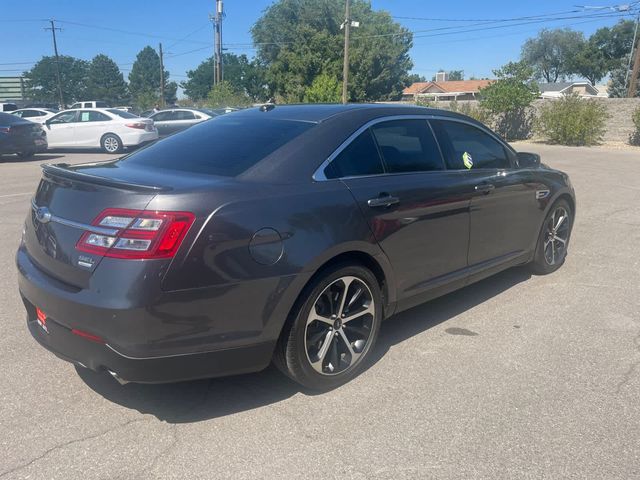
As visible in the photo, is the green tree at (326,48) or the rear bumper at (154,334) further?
the green tree at (326,48)

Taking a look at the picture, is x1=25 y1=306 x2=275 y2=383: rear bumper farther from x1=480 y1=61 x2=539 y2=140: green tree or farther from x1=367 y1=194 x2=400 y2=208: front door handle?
x1=480 y1=61 x2=539 y2=140: green tree

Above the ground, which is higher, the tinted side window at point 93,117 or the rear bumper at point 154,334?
the tinted side window at point 93,117

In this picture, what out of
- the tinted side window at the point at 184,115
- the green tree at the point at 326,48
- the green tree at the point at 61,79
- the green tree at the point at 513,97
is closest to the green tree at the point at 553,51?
the green tree at the point at 326,48

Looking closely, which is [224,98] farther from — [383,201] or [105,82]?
[105,82]

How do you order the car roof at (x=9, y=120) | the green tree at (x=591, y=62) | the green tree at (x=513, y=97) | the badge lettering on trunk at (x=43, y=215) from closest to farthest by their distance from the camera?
the badge lettering on trunk at (x=43, y=215) → the car roof at (x=9, y=120) → the green tree at (x=513, y=97) → the green tree at (x=591, y=62)

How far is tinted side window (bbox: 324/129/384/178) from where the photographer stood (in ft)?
11.1

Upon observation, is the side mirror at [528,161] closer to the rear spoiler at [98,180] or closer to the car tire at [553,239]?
the car tire at [553,239]

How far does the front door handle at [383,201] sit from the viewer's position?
339cm

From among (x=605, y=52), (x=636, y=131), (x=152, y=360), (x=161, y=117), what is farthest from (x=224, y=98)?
(x=605, y=52)

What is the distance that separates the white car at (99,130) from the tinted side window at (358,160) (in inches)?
622

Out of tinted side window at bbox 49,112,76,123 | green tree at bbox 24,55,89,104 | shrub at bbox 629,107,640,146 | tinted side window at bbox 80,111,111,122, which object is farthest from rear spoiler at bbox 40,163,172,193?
green tree at bbox 24,55,89,104

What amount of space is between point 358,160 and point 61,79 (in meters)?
119

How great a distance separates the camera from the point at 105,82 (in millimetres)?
117875

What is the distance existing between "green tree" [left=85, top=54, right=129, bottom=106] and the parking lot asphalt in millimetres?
116925
